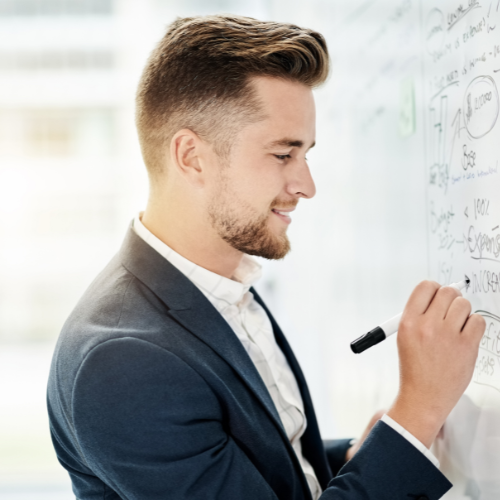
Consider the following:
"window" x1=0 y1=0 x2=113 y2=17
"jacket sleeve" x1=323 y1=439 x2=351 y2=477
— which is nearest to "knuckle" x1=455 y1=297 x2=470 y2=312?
"jacket sleeve" x1=323 y1=439 x2=351 y2=477

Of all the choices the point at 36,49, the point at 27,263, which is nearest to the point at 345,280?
the point at 27,263

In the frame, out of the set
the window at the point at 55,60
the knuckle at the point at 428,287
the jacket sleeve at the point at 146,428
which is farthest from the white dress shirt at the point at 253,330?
the window at the point at 55,60

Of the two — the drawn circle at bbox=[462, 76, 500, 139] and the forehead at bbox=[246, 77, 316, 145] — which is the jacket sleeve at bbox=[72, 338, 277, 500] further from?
the drawn circle at bbox=[462, 76, 500, 139]

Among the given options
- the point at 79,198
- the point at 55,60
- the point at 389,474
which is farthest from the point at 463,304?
the point at 55,60

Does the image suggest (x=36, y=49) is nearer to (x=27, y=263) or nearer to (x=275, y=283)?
(x=27, y=263)

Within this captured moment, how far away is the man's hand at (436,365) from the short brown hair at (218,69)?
460mm

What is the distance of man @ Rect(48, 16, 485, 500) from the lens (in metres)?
0.78

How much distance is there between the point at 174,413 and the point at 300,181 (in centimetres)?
48

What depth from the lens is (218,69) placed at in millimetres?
989

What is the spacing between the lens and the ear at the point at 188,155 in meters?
1.00

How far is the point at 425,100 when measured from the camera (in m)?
1.07

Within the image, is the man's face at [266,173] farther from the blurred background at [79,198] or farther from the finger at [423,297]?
the blurred background at [79,198]

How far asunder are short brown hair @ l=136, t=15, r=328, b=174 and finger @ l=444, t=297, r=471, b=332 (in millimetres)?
457

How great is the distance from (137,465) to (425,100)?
0.83 m
